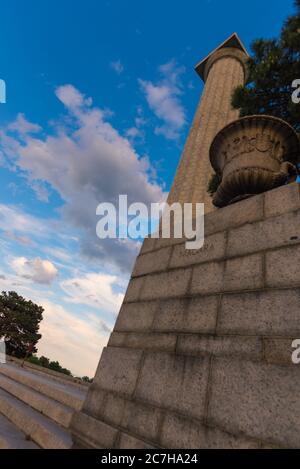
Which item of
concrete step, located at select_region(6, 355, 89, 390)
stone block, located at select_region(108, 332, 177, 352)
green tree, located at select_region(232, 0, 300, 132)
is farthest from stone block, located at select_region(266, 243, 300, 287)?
concrete step, located at select_region(6, 355, 89, 390)

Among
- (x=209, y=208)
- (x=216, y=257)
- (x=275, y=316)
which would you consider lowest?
(x=275, y=316)

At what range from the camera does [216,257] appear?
3133mm

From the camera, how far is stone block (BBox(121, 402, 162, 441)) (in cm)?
250

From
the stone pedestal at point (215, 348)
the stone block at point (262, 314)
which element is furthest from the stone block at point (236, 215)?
the stone block at point (262, 314)

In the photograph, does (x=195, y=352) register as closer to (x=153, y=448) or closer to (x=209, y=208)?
(x=153, y=448)

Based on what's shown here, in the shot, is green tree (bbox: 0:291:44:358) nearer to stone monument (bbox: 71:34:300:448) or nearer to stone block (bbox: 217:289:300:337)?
stone monument (bbox: 71:34:300:448)

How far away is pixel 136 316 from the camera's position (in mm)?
3607

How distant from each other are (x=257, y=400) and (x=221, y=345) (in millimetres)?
528

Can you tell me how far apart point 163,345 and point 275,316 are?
1.25 metres

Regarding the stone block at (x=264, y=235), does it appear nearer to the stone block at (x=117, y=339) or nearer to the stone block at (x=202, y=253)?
the stone block at (x=202, y=253)

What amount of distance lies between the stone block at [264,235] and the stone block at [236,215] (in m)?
0.11

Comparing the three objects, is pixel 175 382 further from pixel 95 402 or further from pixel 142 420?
pixel 95 402

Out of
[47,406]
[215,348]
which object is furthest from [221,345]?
[47,406]
